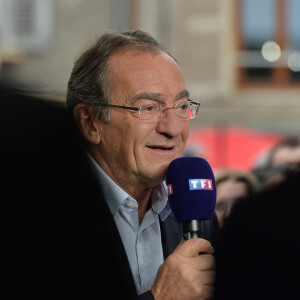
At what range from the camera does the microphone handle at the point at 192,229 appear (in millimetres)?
1914

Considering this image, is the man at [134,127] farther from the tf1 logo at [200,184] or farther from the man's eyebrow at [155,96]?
the tf1 logo at [200,184]

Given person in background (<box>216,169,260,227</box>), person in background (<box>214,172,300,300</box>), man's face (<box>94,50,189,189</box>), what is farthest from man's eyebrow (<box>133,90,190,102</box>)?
person in background (<box>216,169,260,227</box>)

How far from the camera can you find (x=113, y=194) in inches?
85.4

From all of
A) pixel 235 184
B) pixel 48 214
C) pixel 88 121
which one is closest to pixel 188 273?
pixel 48 214

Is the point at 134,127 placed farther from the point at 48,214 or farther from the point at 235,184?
the point at 235,184

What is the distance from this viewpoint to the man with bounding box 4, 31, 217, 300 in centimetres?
174

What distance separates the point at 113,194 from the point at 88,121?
0.23m

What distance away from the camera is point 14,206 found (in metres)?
1.69

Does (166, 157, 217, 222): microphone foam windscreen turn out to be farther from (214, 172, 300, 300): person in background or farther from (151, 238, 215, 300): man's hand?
(214, 172, 300, 300): person in background

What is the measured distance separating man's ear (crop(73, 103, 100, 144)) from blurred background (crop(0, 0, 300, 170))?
6673 mm

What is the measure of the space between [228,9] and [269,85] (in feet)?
3.37

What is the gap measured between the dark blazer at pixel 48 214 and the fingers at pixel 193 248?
138 mm

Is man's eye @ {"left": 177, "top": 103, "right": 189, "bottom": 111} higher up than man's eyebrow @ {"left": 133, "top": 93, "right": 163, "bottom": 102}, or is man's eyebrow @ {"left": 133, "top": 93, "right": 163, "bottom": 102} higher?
man's eyebrow @ {"left": 133, "top": 93, "right": 163, "bottom": 102}

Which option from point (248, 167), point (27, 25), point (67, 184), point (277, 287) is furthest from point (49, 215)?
point (27, 25)
